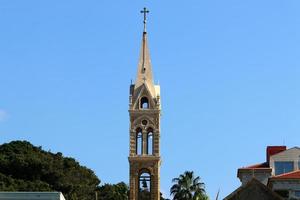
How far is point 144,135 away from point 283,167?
13.7 metres

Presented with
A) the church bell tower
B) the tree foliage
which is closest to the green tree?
the tree foliage

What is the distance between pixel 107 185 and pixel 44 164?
355 inches

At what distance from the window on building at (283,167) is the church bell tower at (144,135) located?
11.3 meters

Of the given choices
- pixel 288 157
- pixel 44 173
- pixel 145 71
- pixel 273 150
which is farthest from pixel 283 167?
pixel 44 173

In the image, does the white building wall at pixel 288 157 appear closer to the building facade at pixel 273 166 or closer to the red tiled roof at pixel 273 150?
the building facade at pixel 273 166

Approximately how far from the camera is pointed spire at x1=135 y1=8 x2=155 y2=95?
287 feet

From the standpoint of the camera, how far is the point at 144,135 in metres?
86.5

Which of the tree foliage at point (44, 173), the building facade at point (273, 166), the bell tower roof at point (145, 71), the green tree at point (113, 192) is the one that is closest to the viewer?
the building facade at point (273, 166)

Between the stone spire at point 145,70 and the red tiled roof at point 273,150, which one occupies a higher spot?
the stone spire at point 145,70

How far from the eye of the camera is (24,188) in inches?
4094

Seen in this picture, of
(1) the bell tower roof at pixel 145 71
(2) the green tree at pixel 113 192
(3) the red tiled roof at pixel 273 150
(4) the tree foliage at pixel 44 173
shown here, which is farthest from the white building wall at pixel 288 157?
(2) the green tree at pixel 113 192

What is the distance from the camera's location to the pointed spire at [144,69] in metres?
87.6

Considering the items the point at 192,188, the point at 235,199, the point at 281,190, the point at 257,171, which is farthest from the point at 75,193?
the point at 235,199

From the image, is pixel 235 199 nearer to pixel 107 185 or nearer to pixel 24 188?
pixel 24 188
